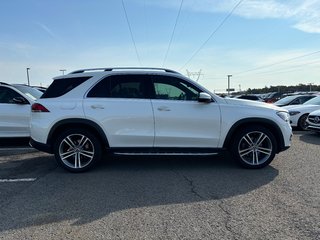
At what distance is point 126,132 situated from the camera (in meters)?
6.25

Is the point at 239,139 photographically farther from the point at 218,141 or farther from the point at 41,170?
the point at 41,170

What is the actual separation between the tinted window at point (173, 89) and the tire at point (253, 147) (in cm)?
117

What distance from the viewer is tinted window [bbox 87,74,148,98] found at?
20.9 feet

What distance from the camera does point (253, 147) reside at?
21.1 ft

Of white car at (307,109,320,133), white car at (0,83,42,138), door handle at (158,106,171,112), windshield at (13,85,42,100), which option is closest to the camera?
door handle at (158,106,171,112)

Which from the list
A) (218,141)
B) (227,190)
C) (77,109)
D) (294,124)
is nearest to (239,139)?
(218,141)

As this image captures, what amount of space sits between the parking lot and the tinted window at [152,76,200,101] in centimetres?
141

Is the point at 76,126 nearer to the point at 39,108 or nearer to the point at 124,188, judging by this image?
the point at 39,108

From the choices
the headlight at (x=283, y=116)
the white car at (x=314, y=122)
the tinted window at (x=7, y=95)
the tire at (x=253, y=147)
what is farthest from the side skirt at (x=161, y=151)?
the white car at (x=314, y=122)

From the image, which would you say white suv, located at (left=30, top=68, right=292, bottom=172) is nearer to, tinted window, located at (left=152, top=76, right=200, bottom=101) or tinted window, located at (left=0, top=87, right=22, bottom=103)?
tinted window, located at (left=152, top=76, right=200, bottom=101)

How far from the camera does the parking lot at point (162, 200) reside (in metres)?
3.79

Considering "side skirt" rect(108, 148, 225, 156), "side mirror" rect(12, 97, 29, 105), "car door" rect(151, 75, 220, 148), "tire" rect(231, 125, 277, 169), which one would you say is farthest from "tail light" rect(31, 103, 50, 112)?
"tire" rect(231, 125, 277, 169)

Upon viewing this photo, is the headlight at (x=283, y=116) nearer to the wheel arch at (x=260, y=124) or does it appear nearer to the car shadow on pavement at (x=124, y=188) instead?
the wheel arch at (x=260, y=124)

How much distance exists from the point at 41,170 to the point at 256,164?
13.7ft
